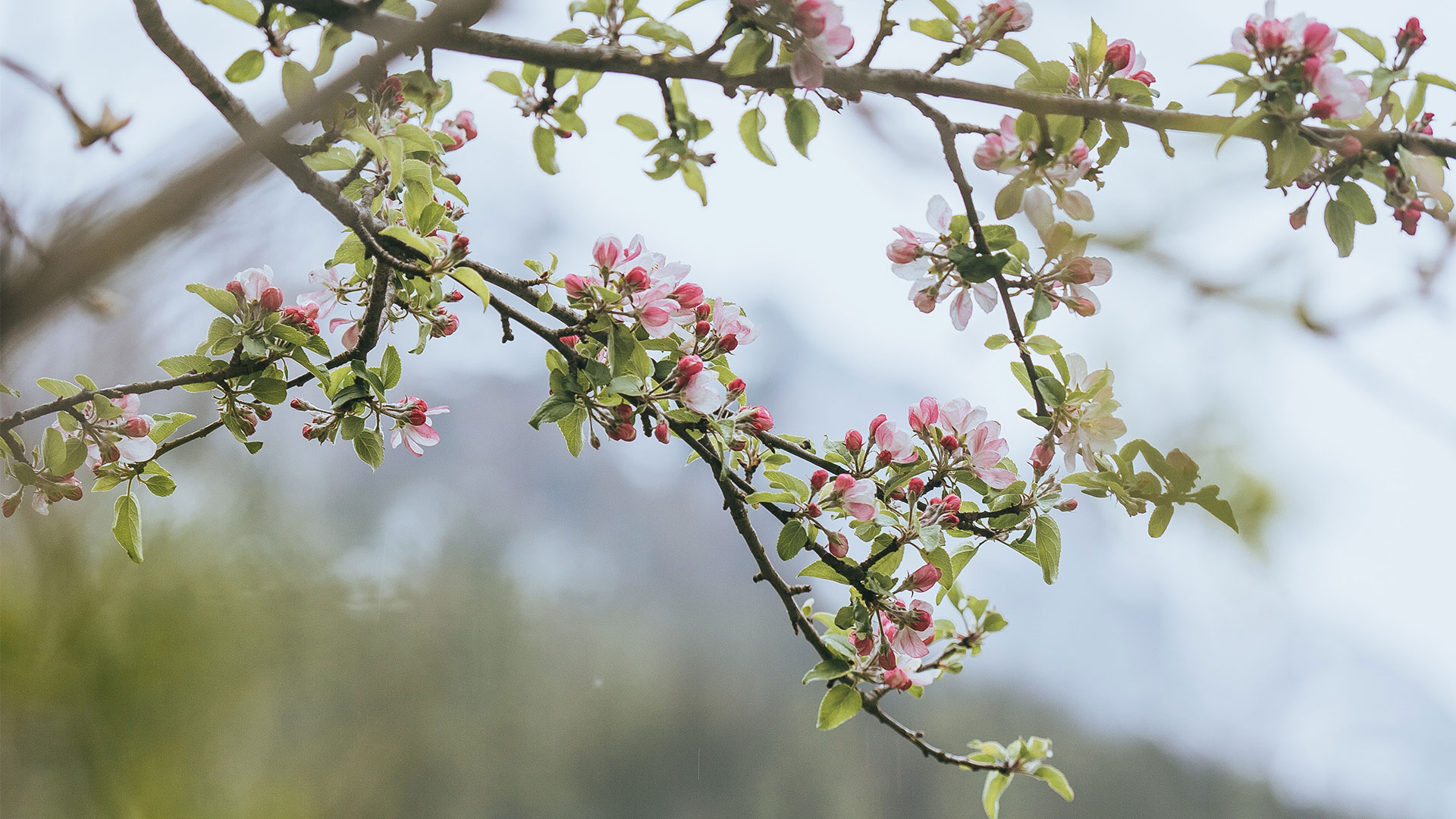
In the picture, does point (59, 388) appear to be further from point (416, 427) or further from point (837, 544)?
point (837, 544)

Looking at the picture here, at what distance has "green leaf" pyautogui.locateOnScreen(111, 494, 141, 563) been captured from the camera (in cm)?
60

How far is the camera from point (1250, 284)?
1.04 feet

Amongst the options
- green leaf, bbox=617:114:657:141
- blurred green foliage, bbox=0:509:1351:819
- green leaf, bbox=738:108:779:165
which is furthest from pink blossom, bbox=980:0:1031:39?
blurred green foliage, bbox=0:509:1351:819

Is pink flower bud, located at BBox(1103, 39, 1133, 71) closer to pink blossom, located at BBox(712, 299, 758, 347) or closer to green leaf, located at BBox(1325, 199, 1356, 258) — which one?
green leaf, located at BBox(1325, 199, 1356, 258)

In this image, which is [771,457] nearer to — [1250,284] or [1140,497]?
[1140,497]

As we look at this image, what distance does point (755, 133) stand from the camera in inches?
21.8

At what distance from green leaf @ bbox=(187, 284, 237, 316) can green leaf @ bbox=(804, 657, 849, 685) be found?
468mm

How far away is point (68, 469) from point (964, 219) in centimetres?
63

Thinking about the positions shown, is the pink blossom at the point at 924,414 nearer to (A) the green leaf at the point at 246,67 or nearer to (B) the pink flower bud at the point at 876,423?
(B) the pink flower bud at the point at 876,423

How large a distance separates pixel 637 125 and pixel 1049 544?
418 mm

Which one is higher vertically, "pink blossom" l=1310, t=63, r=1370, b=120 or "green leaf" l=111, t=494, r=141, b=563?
"green leaf" l=111, t=494, r=141, b=563

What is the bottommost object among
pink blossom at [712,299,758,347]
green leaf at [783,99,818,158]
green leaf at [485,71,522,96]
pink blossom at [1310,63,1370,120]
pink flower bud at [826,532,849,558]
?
pink flower bud at [826,532,849,558]

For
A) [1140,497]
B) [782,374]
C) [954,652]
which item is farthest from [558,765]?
[1140,497]

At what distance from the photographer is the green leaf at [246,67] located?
0.50 metres
